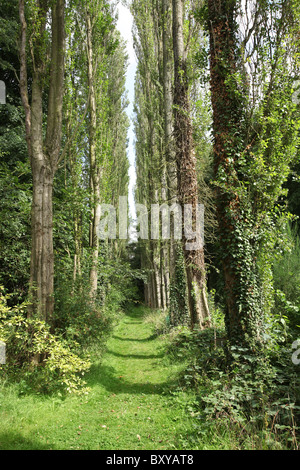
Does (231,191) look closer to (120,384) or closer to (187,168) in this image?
(187,168)

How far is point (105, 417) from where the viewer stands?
13.9ft

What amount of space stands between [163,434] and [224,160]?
3765mm

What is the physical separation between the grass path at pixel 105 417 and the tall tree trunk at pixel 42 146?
1498mm

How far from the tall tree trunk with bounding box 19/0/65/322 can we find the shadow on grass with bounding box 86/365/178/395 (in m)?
1.52

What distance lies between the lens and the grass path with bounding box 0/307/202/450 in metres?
3.46

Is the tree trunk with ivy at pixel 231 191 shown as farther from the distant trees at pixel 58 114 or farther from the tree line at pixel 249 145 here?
the distant trees at pixel 58 114

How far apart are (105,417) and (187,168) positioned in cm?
488

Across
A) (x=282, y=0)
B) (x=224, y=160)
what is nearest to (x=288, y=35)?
(x=282, y=0)

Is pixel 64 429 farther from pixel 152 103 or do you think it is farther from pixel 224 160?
pixel 152 103

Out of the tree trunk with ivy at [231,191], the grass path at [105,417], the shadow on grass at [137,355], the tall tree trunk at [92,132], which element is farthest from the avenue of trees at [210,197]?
the shadow on grass at [137,355]

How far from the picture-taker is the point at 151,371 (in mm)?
6527

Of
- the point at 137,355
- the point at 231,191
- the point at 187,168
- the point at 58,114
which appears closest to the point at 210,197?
the point at 187,168

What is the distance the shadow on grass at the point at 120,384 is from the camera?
529cm

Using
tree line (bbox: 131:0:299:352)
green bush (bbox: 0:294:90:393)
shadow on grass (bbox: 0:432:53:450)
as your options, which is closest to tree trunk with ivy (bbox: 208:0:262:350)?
tree line (bbox: 131:0:299:352)
